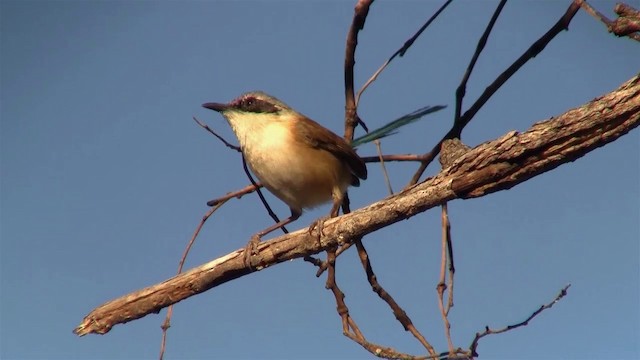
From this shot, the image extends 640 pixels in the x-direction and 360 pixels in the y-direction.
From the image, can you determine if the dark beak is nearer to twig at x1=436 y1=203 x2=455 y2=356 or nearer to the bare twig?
the bare twig

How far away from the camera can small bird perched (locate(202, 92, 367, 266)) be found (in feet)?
17.0

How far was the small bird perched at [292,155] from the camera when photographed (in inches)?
204

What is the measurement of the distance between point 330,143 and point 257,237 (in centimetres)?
110

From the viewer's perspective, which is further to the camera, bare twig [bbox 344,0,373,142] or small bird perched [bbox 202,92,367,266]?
small bird perched [bbox 202,92,367,266]

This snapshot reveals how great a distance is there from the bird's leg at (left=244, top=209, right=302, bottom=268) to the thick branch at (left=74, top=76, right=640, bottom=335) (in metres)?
0.04

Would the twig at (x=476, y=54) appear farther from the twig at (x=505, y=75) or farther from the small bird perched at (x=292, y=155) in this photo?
the small bird perched at (x=292, y=155)

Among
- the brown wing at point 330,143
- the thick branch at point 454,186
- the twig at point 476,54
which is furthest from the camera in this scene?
the brown wing at point 330,143

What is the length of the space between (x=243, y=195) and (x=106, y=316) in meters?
1.36

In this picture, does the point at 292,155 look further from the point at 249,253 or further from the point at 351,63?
the point at 249,253

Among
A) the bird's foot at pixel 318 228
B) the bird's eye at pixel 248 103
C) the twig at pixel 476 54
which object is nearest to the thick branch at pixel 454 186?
the bird's foot at pixel 318 228

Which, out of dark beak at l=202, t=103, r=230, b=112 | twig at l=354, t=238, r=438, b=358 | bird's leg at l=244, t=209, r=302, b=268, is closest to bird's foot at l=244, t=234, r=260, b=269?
bird's leg at l=244, t=209, r=302, b=268

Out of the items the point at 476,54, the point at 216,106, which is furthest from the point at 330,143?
the point at 476,54

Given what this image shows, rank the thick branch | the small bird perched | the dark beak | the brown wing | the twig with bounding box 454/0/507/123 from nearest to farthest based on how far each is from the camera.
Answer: the thick branch, the twig with bounding box 454/0/507/123, the small bird perched, the brown wing, the dark beak

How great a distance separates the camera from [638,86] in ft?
10.1
